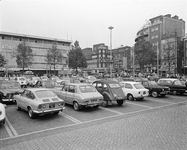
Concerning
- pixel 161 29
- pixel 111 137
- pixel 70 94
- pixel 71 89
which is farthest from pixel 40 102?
pixel 161 29

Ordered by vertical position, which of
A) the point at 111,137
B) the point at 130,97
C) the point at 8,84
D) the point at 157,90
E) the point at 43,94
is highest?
the point at 8,84

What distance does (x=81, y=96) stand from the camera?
365 inches

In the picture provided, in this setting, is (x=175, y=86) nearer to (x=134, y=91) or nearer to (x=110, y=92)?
(x=134, y=91)

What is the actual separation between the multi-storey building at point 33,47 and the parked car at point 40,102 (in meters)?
50.1

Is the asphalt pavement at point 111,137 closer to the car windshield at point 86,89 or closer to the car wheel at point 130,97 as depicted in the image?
the car windshield at point 86,89

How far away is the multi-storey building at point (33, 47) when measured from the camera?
60.0 metres

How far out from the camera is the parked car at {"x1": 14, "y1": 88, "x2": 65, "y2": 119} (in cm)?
745

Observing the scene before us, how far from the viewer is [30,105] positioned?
7820mm

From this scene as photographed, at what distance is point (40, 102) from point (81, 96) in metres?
2.56

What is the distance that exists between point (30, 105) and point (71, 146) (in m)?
3.87

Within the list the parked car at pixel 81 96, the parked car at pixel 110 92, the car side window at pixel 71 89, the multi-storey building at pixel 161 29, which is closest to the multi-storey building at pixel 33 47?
the multi-storey building at pixel 161 29

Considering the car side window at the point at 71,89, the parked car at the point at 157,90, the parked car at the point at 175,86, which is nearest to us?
the car side window at the point at 71,89

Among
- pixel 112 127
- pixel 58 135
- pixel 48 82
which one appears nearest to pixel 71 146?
pixel 58 135

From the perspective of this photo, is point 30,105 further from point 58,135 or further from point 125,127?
point 125,127
